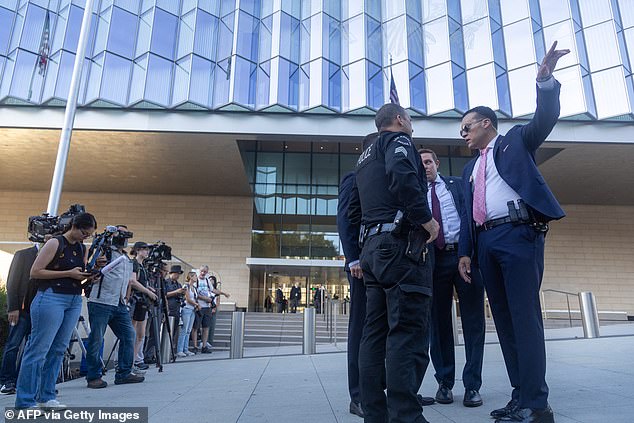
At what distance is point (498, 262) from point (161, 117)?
15190 mm

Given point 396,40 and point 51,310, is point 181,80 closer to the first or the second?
point 396,40

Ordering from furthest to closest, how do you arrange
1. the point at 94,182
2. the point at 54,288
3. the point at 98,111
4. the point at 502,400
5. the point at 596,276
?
1. the point at 596,276
2. the point at 94,182
3. the point at 98,111
4. the point at 54,288
5. the point at 502,400

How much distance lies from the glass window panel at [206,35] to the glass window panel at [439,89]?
8899 millimetres

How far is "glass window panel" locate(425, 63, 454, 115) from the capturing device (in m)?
16.6

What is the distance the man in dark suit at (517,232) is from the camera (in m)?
2.49

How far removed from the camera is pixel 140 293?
245 inches

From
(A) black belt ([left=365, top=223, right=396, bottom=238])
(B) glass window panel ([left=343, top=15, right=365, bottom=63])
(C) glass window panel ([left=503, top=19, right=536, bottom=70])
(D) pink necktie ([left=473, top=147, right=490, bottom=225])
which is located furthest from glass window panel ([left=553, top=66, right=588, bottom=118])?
(A) black belt ([left=365, top=223, right=396, bottom=238])

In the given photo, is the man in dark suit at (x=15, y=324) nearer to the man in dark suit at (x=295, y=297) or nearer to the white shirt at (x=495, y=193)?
the white shirt at (x=495, y=193)

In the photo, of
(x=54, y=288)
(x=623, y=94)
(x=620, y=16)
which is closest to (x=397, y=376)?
(x=54, y=288)

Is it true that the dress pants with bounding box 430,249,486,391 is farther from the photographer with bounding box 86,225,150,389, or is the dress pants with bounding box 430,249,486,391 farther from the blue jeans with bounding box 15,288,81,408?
the photographer with bounding box 86,225,150,389

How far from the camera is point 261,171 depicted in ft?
69.3

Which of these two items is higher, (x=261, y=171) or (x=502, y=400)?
(x=261, y=171)

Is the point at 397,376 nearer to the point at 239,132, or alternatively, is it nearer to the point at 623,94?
the point at 239,132

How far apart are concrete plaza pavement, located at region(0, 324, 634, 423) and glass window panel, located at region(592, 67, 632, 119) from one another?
13453mm
